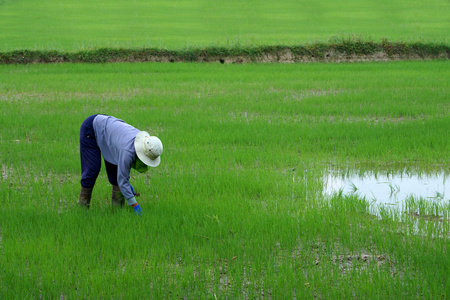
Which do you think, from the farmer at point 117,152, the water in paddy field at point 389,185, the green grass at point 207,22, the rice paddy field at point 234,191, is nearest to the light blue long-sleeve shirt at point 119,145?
the farmer at point 117,152

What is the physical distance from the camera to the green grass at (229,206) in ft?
9.12

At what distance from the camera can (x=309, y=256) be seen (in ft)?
10.1

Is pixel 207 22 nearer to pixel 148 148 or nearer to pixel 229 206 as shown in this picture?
pixel 229 206

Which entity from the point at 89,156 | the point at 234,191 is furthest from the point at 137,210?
the point at 234,191

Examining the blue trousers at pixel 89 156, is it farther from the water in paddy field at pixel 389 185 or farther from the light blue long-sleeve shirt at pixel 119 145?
the water in paddy field at pixel 389 185

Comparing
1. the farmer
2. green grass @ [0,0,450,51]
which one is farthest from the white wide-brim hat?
green grass @ [0,0,450,51]

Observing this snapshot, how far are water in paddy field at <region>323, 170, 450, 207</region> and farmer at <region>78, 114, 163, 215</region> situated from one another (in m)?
1.80

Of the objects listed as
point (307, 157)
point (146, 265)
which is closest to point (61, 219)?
point (146, 265)

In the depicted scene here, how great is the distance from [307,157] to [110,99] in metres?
4.55

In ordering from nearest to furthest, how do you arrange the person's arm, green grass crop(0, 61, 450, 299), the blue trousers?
green grass crop(0, 61, 450, 299), the person's arm, the blue trousers

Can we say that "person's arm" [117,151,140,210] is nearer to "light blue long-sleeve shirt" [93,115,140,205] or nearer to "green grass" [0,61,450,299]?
"light blue long-sleeve shirt" [93,115,140,205]

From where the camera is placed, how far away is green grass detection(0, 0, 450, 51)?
53.4 feet

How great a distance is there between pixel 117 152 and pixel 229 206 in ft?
3.15

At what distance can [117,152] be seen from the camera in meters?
3.51
